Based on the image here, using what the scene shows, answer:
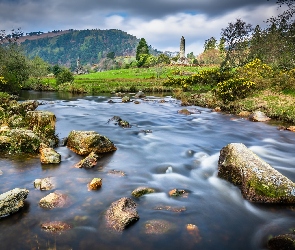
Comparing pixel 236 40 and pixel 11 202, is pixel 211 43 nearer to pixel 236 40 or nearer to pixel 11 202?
pixel 236 40

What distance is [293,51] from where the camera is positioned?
36531 mm

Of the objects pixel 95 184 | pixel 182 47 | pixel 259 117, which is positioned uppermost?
pixel 182 47

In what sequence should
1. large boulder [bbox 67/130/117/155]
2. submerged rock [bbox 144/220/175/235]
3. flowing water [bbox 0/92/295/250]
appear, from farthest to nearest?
1. large boulder [bbox 67/130/117/155]
2. submerged rock [bbox 144/220/175/235]
3. flowing water [bbox 0/92/295/250]

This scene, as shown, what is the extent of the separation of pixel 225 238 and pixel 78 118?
62.6 feet

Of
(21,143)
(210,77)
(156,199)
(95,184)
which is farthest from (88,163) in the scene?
(210,77)

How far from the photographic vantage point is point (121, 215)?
23.5ft

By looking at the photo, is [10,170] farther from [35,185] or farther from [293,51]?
[293,51]

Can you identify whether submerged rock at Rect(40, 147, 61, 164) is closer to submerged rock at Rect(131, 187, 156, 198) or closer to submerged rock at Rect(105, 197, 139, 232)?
submerged rock at Rect(131, 187, 156, 198)

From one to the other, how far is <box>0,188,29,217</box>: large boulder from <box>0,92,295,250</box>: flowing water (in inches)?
7.2

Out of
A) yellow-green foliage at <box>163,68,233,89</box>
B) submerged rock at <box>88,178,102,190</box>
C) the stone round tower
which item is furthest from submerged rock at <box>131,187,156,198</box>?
the stone round tower

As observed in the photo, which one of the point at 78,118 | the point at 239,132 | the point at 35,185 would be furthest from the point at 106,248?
the point at 78,118

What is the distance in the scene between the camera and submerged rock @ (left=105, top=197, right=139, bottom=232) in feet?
22.6

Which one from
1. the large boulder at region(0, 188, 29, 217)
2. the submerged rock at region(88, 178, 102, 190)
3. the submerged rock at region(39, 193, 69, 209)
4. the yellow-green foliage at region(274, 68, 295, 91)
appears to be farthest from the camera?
the yellow-green foliage at region(274, 68, 295, 91)

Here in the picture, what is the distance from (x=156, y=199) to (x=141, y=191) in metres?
0.63
